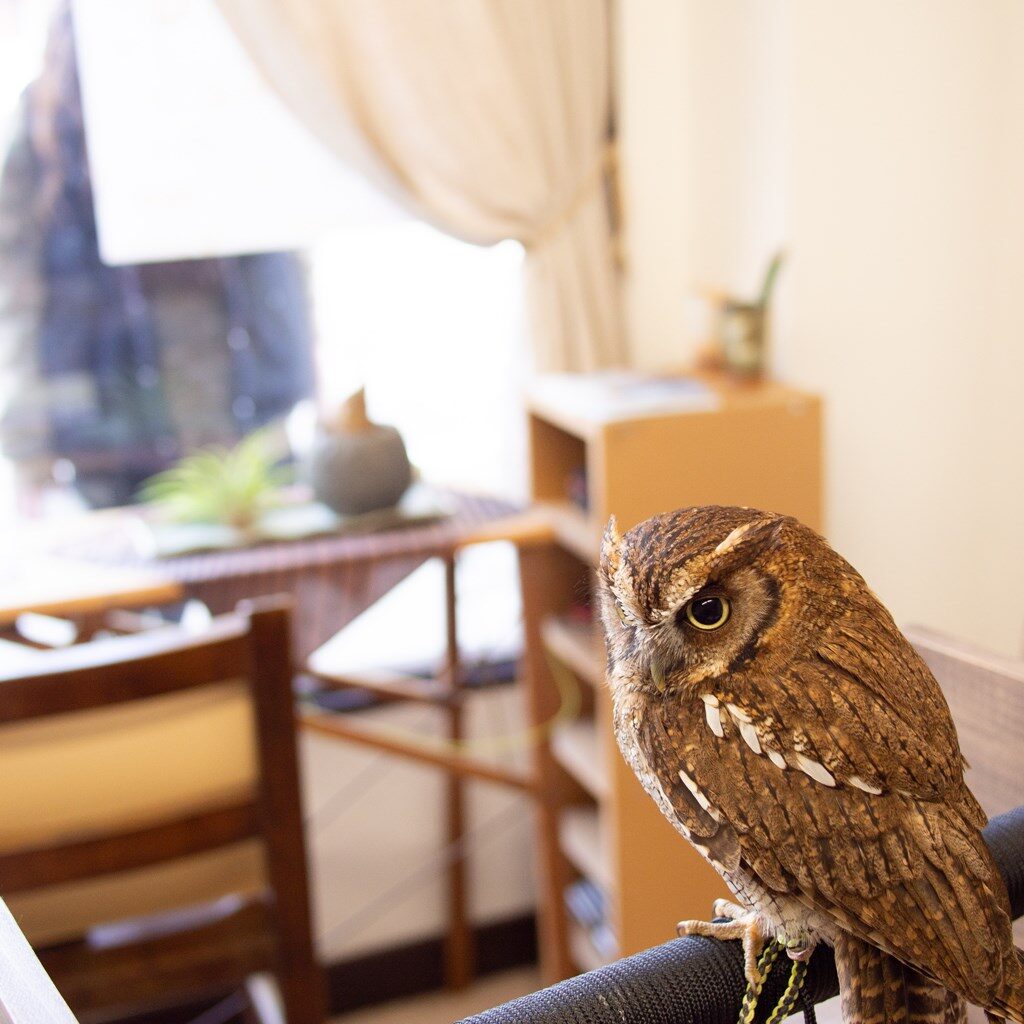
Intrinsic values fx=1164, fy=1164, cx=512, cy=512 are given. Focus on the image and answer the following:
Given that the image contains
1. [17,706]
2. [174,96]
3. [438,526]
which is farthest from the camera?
[174,96]

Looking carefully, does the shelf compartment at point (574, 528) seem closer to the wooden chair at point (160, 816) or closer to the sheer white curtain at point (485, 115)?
the sheer white curtain at point (485, 115)

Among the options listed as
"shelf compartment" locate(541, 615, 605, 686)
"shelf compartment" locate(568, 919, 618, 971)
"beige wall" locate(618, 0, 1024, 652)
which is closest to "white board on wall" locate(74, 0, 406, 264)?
"beige wall" locate(618, 0, 1024, 652)

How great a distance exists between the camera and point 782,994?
54 cm

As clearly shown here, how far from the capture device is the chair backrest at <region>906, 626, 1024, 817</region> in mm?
724

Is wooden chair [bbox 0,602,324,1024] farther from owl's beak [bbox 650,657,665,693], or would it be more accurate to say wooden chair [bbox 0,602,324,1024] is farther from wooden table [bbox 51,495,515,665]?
owl's beak [bbox 650,657,665,693]

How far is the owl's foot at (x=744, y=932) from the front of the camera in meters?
0.52

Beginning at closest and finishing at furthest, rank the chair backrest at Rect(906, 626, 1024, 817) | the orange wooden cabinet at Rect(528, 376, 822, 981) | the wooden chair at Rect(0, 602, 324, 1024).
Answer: the chair backrest at Rect(906, 626, 1024, 817), the wooden chair at Rect(0, 602, 324, 1024), the orange wooden cabinet at Rect(528, 376, 822, 981)

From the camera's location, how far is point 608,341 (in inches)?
93.7

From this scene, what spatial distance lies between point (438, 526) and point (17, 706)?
2.97 ft

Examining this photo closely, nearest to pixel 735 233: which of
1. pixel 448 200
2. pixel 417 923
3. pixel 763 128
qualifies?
pixel 763 128

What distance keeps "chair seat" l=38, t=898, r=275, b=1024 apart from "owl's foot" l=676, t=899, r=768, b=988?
994 millimetres

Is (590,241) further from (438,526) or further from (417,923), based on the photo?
(417,923)

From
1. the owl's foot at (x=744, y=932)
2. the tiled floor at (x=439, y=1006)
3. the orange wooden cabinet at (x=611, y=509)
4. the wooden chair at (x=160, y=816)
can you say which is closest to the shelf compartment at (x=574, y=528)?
the orange wooden cabinet at (x=611, y=509)

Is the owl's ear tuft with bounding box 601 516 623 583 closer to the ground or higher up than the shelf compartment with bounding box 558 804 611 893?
higher up
